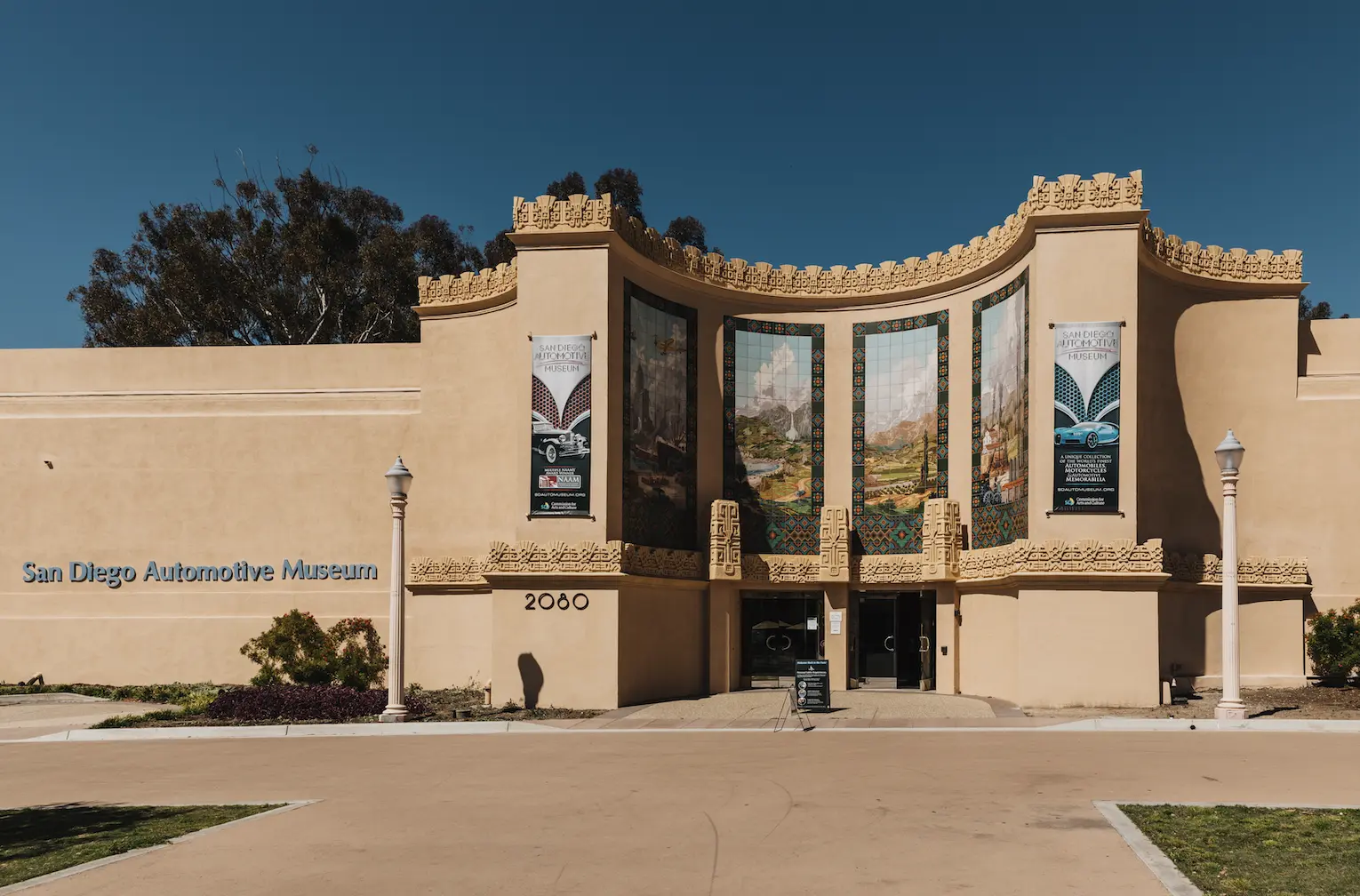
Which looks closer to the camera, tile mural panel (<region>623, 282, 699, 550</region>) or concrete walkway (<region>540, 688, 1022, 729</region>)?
concrete walkway (<region>540, 688, 1022, 729</region>)

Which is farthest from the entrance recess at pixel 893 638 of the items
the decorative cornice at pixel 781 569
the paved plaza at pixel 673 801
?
the paved plaza at pixel 673 801

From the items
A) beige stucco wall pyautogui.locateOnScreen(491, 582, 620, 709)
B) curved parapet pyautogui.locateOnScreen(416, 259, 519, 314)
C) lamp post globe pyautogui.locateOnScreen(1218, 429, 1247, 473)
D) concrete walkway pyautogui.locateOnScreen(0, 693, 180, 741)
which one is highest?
curved parapet pyautogui.locateOnScreen(416, 259, 519, 314)

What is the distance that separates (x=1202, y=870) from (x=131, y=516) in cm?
2648

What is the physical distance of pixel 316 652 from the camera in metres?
26.8

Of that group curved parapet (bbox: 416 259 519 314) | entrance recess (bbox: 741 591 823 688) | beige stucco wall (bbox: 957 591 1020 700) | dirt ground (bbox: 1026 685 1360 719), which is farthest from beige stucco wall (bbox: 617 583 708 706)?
curved parapet (bbox: 416 259 519 314)

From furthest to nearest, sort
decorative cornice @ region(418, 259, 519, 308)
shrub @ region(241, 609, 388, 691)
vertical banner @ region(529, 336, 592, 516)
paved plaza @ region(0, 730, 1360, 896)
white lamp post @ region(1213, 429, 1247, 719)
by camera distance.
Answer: decorative cornice @ region(418, 259, 519, 308) → shrub @ region(241, 609, 388, 691) → vertical banner @ region(529, 336, 592, 516) → white lamp post @ region(1213, 429, 1247, 719) → paved plaza @ region(0, 730, 1360, 896)

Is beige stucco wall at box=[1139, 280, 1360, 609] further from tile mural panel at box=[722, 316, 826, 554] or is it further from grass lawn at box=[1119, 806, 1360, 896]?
grass lawn at box=[1119, 806, 1360, 896]

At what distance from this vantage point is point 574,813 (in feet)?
38.1

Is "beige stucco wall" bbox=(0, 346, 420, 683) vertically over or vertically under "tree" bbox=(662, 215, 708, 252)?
under

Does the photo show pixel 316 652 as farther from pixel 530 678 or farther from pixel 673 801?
pixel 673 801

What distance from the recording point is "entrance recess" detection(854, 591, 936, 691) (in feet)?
89.1

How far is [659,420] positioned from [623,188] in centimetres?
2885

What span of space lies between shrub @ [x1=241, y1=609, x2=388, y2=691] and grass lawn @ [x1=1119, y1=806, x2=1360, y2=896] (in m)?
19.9

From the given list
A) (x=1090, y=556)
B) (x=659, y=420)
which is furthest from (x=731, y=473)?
(x=1090, y=556)
